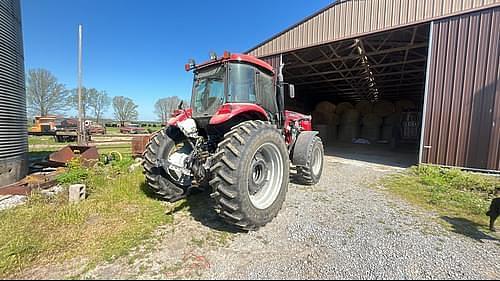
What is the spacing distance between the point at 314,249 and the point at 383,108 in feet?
54.4

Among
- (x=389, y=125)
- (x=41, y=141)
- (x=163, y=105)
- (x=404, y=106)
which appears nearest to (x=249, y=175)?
(x=389, y=125)

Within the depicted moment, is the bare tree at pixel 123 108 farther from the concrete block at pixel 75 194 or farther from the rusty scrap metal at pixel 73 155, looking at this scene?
the concrete block at pixel 75 194

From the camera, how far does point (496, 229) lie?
9.75 ft

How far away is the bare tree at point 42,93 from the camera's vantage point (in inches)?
1336

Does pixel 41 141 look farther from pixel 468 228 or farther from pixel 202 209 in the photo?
pixel 468 228

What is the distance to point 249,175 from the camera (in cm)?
286

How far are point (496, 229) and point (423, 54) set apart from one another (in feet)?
31.3

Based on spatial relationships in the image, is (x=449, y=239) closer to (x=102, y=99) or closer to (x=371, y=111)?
(x=371, y=111)

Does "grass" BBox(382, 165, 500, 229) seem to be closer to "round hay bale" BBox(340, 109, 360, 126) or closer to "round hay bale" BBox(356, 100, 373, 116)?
"round hay bale" BBox(340, 109, 360, 126)

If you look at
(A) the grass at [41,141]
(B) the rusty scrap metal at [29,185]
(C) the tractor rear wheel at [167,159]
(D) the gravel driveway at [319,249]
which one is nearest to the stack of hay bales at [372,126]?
(D) the gravel driveway at [319,249]

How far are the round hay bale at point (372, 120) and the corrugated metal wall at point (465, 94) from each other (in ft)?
33.4

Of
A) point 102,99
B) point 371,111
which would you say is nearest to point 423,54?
point 371,111

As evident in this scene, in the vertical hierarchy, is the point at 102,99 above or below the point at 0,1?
above

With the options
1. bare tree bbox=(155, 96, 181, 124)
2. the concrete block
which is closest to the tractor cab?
Result: the concrete block
